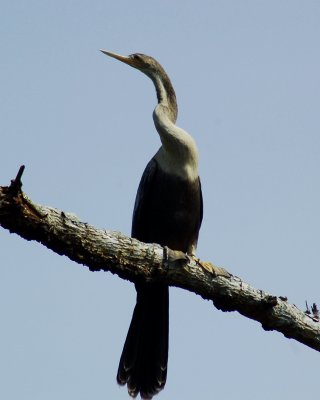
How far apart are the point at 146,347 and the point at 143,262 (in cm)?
190

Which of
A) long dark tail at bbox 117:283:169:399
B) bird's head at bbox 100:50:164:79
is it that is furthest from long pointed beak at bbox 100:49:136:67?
long dark tail at bbox 117:283:169:399

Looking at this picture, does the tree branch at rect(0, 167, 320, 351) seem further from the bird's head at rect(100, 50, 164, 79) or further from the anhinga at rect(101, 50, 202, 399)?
the bird's head at rect(100, 50, 164, 79)

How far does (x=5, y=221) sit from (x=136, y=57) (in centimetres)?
366

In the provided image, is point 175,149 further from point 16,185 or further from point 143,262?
point 16,185

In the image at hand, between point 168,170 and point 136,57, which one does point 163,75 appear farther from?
point 168,170

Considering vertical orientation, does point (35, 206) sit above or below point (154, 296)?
below

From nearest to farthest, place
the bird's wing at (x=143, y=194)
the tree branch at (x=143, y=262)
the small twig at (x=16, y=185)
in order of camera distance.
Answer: the small twig at (x=16, y=185)
the tree branch at (x=143, y=262)
the bird's wing at (x=143, y=194)

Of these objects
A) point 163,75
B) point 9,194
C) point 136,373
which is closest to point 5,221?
point 9,194

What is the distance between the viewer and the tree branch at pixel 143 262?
345 centimetres

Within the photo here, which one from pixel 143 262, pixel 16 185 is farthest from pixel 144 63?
pixel 16 185

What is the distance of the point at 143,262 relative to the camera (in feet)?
12.7

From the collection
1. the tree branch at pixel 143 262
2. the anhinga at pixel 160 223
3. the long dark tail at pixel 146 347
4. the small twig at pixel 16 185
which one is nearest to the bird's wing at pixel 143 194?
the anhinga at pixel 160 223

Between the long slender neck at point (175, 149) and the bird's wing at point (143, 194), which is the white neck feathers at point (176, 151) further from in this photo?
the bird's wing at point (143, 194)

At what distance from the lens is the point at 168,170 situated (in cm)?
589
